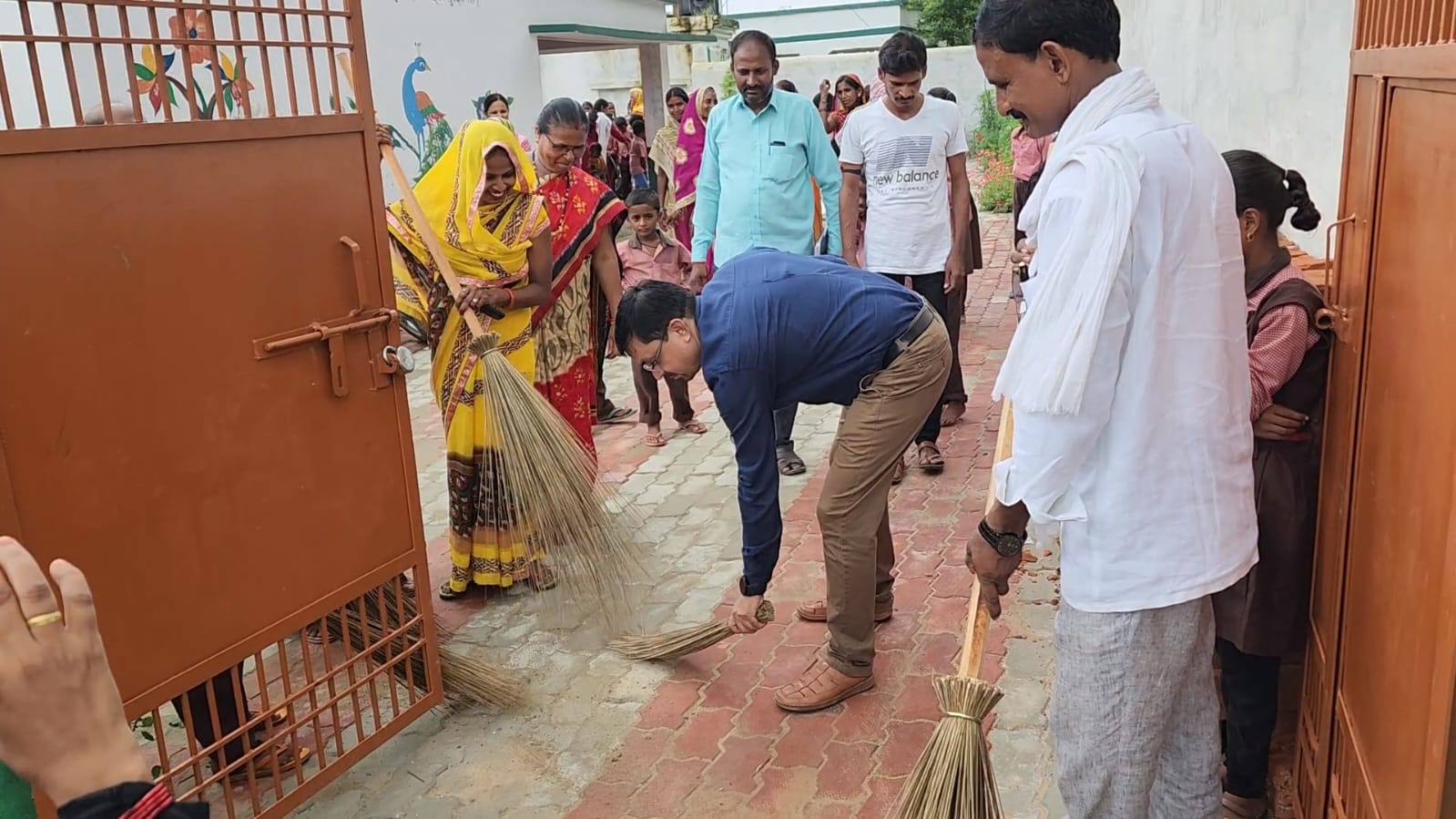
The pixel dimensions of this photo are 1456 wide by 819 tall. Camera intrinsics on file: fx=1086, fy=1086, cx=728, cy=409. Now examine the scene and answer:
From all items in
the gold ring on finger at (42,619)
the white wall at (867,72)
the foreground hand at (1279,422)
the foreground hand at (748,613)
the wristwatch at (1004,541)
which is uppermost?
the white wall at (867,72)

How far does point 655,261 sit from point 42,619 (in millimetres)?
5068

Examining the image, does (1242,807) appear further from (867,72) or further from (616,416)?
(867,72)

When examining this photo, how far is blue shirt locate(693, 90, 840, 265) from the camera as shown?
16.0 feet

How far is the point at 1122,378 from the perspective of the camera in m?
1.78

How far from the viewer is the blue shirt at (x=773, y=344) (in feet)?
9.30

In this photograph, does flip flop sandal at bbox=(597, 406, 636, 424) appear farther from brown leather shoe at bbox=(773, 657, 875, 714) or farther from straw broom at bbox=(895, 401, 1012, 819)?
straw broom at bbox=(895, 401, 1012, 819)

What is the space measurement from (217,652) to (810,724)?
5.32ft

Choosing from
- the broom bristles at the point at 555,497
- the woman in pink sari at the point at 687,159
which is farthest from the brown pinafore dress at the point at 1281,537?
the woman in pink sari at the point at 687,159

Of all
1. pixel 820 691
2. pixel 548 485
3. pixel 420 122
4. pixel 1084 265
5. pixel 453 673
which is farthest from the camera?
pixel 420 122

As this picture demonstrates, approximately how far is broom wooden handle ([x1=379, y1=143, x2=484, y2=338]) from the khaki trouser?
145cm

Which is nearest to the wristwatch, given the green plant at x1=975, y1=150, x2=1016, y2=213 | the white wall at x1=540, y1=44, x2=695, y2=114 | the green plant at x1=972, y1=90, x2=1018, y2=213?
the green plant at x1=972, y1=90, x2=1018, y2=213

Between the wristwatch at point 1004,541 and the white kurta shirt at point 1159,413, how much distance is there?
0.14m

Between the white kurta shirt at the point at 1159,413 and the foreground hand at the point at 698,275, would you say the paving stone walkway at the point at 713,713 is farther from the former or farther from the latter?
the foreground hand at the point at 698,275

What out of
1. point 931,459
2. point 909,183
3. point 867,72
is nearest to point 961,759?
point 931,459
